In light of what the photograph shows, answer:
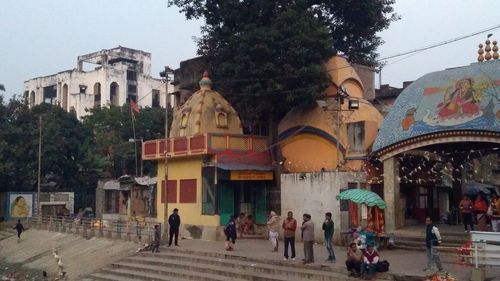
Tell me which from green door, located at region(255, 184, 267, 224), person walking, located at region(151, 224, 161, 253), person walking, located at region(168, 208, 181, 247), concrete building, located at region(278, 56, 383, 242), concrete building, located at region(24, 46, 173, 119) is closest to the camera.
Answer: concrete building, located at region(278, 56, 383, 242)

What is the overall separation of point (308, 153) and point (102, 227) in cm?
1113

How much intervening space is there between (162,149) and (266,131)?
5.54 metres

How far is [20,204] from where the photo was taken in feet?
138

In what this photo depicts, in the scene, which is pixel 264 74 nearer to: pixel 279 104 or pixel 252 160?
pixel 279 104

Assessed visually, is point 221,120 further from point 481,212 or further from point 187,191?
point 481,212

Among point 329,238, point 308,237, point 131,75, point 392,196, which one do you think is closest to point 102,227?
point 392,196

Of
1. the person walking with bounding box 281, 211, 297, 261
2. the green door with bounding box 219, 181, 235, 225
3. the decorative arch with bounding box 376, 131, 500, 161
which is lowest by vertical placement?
Answer: the person walking with bounding box 281, 211, 297, 261

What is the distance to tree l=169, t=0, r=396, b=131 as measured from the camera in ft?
85.8

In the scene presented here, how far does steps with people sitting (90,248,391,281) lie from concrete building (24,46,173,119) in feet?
165

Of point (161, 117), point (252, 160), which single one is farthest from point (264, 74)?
point (161, 117)

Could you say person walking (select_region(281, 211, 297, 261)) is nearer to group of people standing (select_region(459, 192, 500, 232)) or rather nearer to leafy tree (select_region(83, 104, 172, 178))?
group of people standing (select_region(459, 192, 500, 232))

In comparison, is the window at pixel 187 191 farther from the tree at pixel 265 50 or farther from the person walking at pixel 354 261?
the person walking at pixel 354 261

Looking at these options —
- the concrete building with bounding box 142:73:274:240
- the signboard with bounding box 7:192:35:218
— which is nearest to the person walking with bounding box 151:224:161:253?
the concrete building with bounding box 142:73:274:240

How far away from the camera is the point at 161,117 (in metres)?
55.6
